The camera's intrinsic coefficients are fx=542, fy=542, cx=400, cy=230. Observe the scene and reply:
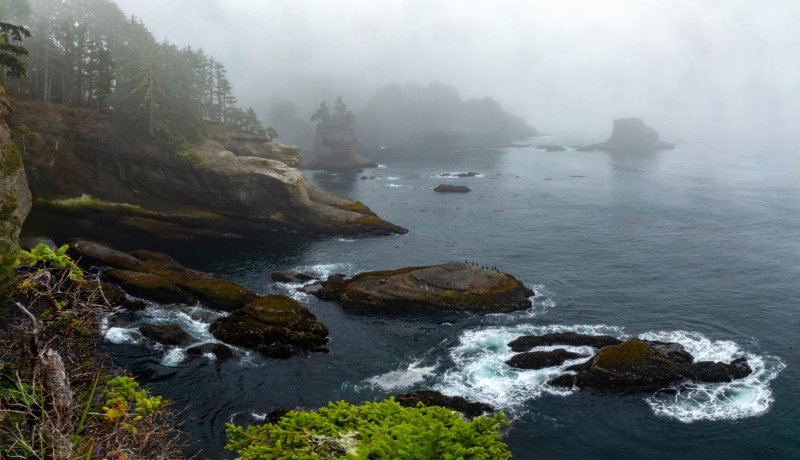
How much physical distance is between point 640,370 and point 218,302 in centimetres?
3877

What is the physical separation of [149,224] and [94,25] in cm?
5818

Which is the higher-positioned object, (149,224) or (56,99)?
(56,99)

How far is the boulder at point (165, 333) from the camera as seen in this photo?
4647 cm

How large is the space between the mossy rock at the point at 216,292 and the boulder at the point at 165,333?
6.45 m

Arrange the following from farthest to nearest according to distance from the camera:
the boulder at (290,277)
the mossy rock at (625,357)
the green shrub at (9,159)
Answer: the boulder at (290,277) < the green shrub at (9,159) < the mossy rock at (625,357)

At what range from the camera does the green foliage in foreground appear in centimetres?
1433

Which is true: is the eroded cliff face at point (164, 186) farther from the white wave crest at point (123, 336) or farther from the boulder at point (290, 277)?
the white wave crest at point (123, 336)

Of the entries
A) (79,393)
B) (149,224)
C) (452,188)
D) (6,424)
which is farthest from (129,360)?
(452,188)

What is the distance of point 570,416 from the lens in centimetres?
3750

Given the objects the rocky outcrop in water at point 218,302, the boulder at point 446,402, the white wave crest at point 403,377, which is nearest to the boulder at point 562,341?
the white wave crest at point 403,377

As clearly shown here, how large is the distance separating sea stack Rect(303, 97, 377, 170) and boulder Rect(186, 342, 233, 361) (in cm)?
13765

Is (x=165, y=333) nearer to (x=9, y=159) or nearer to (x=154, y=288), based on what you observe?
(x=154, y=288)

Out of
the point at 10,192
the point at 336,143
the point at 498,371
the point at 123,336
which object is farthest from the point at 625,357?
the point at 336,143

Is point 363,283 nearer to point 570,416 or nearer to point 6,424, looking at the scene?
point 570,416
